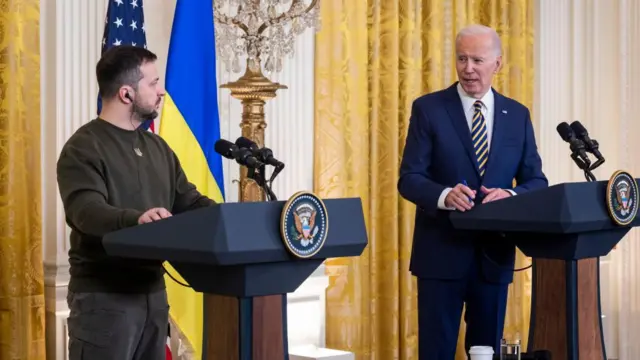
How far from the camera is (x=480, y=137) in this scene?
4078mm

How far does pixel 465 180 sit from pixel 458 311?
52cm

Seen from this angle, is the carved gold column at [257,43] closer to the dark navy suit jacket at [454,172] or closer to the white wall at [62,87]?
the white wall at [62,87]

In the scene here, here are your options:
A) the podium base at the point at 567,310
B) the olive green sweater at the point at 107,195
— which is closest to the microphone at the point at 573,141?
the podium base at the point at 567,310

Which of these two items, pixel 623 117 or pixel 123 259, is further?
pixel 623 117

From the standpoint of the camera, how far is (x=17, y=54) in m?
4.52

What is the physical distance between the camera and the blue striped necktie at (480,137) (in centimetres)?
406

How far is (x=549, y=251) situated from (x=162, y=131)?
6.44 feet

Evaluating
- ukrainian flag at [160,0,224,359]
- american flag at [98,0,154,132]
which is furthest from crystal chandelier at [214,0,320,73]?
american flag at [98,0,154,132]

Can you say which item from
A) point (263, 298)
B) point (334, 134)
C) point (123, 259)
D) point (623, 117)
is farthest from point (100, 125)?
point (623, 117)

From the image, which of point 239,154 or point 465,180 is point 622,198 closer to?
point 465,180

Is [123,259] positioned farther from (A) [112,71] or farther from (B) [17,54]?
(B) [17,54]

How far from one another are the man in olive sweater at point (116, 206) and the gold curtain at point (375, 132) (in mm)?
→ 2784

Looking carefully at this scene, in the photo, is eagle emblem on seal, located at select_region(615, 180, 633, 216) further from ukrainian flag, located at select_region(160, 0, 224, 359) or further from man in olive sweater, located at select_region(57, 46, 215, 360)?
ukrainian flag, located at select_region(160, 0, 224, 359)

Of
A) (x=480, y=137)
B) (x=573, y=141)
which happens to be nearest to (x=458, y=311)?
(x=480, y=137)
